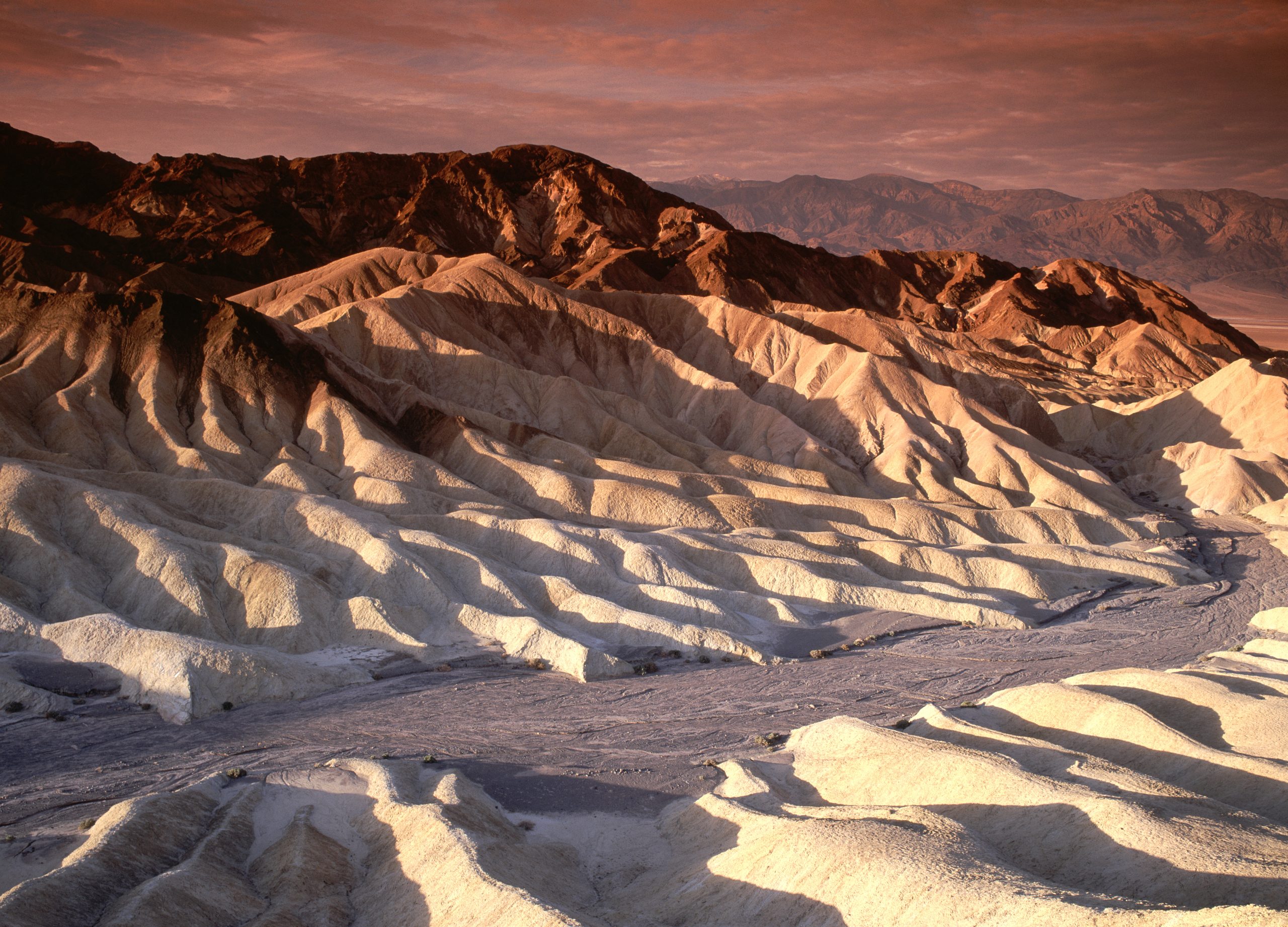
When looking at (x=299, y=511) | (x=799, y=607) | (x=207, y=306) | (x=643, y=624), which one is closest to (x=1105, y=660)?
(x=799, y=607)

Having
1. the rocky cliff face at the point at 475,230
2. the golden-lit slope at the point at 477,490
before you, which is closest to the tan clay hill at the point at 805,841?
the golden-lit slope at the point at 477,490

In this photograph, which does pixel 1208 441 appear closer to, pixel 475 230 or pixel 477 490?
pixel 477 490

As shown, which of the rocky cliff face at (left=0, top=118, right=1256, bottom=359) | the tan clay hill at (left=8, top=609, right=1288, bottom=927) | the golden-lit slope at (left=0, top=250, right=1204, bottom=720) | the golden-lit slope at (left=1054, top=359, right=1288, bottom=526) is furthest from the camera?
the rocky cliff face at (left=0, top=118, right=1256, bottom=359)

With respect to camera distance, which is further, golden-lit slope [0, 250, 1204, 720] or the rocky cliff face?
the rocky cliff face

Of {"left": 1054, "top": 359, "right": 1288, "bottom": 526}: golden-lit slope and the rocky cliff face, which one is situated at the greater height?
the rocky cliff face

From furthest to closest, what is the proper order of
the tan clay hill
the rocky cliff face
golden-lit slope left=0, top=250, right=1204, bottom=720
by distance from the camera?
the rocky cliff face, golden-lit slope left=0, top=250, right=1204, bottom=720, the tan clay hill

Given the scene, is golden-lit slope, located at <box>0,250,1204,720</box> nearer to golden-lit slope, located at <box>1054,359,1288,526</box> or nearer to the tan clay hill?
golden-lit slope, located at <box>1054,359,1288,526</box>

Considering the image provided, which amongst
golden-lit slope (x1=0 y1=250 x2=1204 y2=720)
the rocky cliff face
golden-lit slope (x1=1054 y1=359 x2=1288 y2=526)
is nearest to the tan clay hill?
golden-lit slope (x1=0 y1=250 x2=1204 y2=720)
